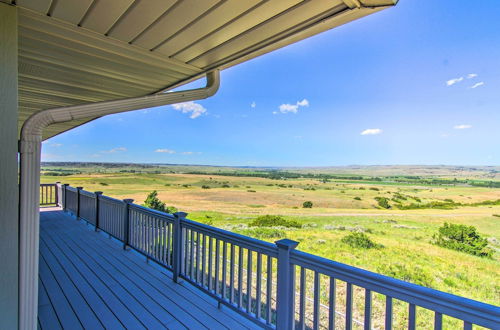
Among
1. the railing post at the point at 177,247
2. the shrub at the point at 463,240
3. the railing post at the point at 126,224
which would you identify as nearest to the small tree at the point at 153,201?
the railing post at the point at 126,224

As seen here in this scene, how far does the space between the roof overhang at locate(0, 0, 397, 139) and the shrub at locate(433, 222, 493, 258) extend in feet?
88.4

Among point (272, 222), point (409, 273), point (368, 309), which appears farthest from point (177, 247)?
point (272, 222)

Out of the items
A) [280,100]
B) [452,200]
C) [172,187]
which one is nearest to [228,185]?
[172,187]

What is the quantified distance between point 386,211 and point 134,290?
32273mm

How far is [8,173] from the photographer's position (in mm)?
1172

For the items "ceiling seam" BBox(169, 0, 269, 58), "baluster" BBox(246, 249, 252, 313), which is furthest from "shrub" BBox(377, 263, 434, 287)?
"ceiling seam" BBox(169, 0, 269, 58)

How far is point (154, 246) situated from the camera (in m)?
3.40

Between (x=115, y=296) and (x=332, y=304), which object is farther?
(x=115, y=296)

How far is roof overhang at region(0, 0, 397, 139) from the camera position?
126 cm

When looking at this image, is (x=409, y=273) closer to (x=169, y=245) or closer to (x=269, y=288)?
(x=169, y=245)

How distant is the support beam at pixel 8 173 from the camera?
3.75ft

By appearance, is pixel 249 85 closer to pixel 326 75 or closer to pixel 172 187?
pixel 326 75

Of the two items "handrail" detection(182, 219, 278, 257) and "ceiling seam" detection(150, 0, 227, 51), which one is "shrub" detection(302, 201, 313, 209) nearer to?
"handrail" detection(182, 219, 278, 257)

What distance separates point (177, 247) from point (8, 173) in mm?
1952
